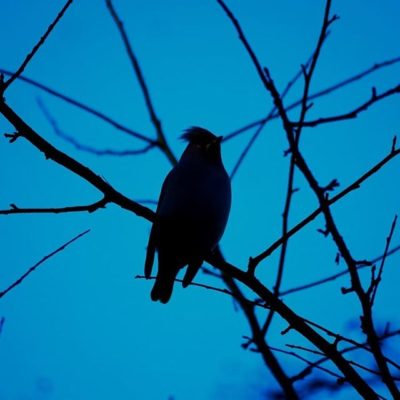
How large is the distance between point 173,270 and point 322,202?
265 cm

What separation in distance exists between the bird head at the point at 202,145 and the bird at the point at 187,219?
18 cm

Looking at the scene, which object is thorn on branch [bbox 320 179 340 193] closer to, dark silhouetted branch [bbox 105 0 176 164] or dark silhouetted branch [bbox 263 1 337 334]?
dark silhouetted branch [bbox 263 1 337 334]

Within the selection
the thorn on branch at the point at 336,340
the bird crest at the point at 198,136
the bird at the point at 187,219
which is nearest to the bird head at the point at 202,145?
the bird crest at the point at 198,136

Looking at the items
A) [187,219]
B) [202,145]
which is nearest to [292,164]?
[187,219]

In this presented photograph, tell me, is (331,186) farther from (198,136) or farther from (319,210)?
(198,136)

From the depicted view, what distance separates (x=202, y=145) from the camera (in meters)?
5.00

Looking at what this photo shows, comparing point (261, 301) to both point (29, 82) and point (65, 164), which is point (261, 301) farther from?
point (29, 82)

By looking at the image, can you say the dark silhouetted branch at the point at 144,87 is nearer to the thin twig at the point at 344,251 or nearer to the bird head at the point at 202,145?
the bird head at the point at 202,145

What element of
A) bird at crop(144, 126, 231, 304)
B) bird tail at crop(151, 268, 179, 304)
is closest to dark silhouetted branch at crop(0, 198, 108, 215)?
bird at crop(144, 126, 231, 304)

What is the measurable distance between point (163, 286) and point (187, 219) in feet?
2.09

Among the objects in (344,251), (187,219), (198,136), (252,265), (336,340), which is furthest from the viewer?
(198,136)

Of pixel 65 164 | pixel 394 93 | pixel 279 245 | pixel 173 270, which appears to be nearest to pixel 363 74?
pixel 394 93

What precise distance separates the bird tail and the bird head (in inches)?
35.1

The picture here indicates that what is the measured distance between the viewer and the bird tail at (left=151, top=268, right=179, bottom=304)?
450 cm
